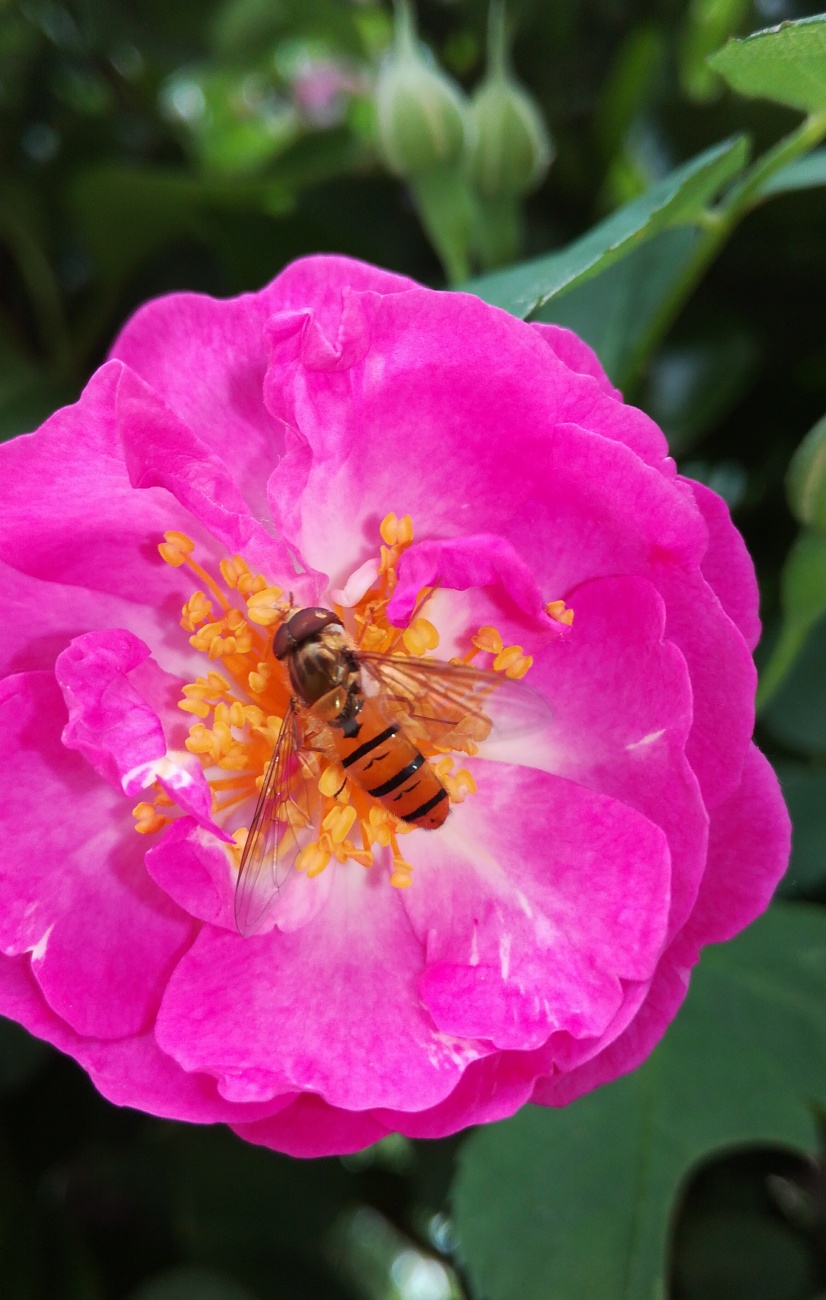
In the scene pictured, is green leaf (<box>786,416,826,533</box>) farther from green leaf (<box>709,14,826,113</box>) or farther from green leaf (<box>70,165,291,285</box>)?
green leaf (<box>70,165,291,285</box>)

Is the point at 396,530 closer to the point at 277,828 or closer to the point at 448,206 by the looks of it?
the point at 277,828

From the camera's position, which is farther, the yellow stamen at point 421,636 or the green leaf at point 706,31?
the green leaf at point 706,31

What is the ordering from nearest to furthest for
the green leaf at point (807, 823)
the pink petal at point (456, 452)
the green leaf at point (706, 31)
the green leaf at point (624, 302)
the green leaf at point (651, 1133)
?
the pink petal at point (456, 452) → the green leaf at point (651, 1133) → the green leaf at point (624, 302) → the green leaf at point (807, 823) → the green leaf at point (706, 31)

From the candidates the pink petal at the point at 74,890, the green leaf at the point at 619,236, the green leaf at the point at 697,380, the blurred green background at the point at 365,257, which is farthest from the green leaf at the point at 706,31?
the pink petal at the point at 74,890

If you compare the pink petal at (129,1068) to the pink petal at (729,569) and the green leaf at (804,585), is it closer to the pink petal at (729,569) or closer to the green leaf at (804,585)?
the pink petal at (729,569)

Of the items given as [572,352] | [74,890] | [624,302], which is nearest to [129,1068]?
[74,890]

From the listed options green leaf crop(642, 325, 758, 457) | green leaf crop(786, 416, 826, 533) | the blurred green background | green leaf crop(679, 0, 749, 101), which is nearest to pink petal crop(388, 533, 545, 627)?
green leaf crop(786, 416, 826, 533)

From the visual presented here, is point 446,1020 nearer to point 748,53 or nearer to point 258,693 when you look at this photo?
point 258,693

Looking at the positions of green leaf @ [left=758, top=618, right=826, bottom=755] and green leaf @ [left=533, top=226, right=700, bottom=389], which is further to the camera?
green leaf @ [left=758, top=618, right=826, bottom=755]
